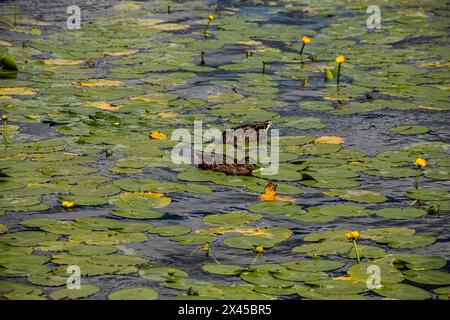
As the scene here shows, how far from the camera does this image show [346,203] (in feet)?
13.8

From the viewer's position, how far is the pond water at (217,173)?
11.4 ft

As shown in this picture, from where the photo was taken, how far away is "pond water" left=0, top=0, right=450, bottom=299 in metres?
3.47

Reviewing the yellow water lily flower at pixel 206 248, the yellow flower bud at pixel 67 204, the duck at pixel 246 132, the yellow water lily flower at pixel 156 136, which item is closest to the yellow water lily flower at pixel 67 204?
the yellow flower bud at pixel 67 204

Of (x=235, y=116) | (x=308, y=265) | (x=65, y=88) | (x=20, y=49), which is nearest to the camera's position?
(x=308, y=265)

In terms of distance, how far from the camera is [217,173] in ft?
15.1

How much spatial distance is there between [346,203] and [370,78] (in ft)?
7.79

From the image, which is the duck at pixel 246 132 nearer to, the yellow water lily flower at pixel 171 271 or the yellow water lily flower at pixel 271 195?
the yellow water lily flower at pixel 271 195

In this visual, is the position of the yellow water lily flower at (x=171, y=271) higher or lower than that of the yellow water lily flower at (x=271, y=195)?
lower

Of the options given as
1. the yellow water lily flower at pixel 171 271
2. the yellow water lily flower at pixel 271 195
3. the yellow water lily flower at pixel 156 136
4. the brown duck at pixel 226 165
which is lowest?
the yellow water lily flower at pixel 171 271


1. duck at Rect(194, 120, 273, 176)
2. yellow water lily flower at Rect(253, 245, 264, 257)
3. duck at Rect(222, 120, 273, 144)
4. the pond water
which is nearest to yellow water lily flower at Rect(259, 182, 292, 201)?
the pond water

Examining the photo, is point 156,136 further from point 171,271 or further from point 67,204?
point 171,271

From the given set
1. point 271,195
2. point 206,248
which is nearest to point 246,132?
point 271,195
